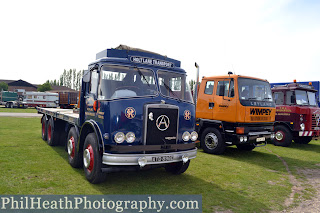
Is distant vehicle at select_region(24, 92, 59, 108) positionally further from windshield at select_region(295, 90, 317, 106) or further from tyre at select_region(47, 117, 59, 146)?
windshield at select_region(295, 90, 317, 106)

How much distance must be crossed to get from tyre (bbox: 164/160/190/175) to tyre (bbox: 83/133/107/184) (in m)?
1.84

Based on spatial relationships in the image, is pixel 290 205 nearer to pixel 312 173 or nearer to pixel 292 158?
pixel 312 173

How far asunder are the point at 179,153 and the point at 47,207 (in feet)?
8.66

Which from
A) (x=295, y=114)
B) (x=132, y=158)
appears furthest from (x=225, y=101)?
(x=132, y=158)

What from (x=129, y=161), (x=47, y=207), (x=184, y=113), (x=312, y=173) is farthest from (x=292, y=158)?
(x=47, y=207)

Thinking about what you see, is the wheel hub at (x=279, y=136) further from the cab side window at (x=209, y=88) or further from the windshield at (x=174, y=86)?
the windshield at (x=174, y=86)

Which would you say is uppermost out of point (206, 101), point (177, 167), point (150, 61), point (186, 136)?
point (150, 61)

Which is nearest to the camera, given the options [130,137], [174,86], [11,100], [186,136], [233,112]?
[130,137]

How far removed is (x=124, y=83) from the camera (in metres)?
5.31

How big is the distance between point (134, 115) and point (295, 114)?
920 centimetres

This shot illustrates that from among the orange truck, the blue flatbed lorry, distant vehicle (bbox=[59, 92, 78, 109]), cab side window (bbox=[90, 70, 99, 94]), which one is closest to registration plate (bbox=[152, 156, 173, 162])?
the blue flatbed lorry

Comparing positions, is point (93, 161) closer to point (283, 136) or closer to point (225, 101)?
point (225, 101)

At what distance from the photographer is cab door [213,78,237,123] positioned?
8531mm

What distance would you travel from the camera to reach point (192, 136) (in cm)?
573
